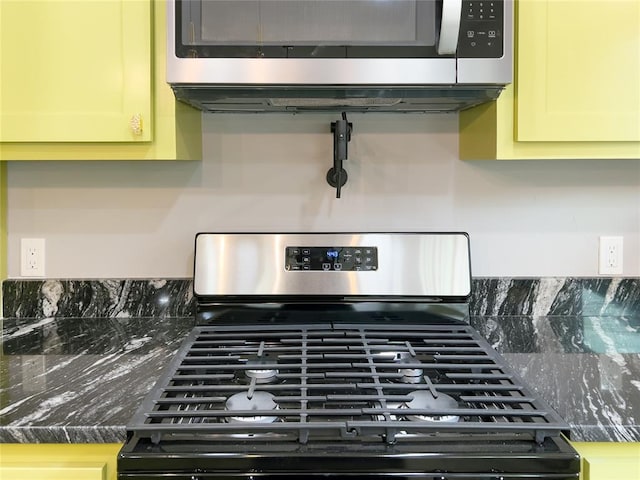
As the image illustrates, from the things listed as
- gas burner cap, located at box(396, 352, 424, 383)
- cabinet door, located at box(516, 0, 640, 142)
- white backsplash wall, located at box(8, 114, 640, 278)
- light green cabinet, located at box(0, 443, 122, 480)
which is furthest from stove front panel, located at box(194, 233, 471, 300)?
light green cabinet, located at box(0, 443, 122, 480)

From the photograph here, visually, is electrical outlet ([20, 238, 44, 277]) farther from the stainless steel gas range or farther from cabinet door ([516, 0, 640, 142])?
cabinet door ([516, 0, 640, 142])

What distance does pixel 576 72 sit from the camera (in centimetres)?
131

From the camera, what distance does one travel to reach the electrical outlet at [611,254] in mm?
1657

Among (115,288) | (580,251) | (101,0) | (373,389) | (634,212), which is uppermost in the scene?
(101,0)

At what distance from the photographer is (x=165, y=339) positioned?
4.77 ft

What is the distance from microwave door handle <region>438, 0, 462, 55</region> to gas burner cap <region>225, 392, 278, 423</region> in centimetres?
76

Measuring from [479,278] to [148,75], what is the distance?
1.01 metres

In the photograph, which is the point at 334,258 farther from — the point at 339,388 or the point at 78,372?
the point at 78,372

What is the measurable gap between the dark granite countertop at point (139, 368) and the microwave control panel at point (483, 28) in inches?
25.7

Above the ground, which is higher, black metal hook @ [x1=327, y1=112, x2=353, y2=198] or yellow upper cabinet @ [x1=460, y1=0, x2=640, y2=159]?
yellow upper cabinet @ [x1=460, y1=0, x2=640, y2=159]

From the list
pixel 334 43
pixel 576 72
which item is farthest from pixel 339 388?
pixel 576 72

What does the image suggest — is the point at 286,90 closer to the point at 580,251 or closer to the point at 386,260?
the point at 386,260

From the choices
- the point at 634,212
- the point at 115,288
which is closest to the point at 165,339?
the point at 115,288

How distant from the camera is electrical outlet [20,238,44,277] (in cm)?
165
